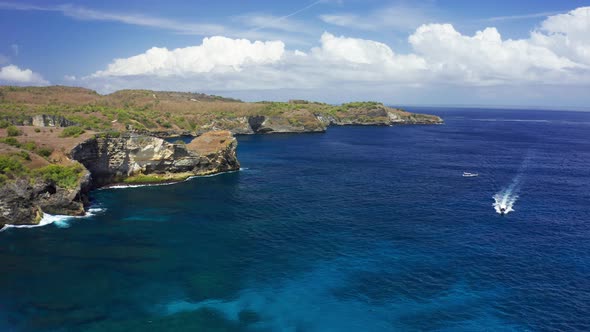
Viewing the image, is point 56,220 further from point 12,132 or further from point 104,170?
point 12,132

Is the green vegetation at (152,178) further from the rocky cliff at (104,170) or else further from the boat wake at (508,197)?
the boat wake at (508,197)

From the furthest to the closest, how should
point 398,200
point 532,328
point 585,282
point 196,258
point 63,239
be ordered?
1. point 398,200
2. point 63,239
3. point 196,258
4. point 585,282
5. point 532,328

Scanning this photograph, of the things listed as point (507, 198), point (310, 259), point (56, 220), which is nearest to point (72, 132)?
point (56, 220)

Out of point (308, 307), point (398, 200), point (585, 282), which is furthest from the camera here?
point (398, 200)

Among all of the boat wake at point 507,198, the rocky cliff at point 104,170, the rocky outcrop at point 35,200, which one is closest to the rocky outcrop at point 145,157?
the rocky cliff at point 104,170

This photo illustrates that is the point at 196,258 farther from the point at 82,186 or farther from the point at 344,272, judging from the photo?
the point at 82,186

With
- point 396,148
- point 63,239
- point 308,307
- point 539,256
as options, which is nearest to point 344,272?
point 308,307
